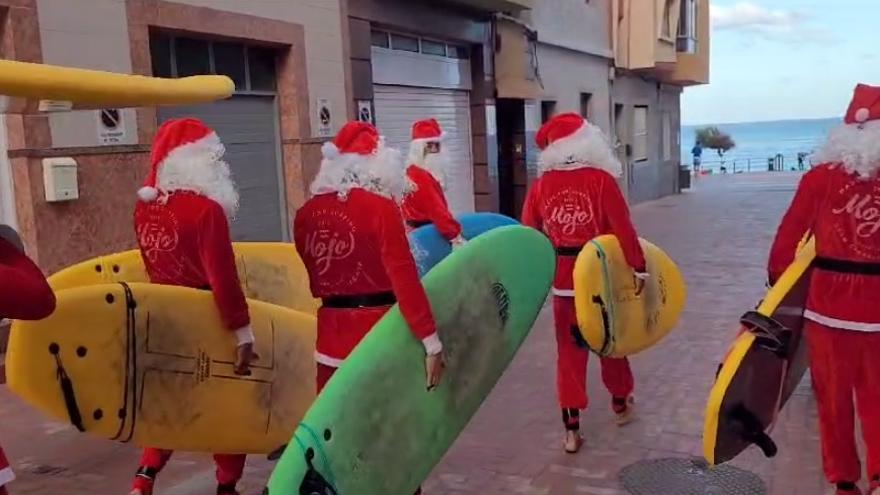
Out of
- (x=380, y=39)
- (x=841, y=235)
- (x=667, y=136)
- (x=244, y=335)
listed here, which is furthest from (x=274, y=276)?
(x=667, y=136)

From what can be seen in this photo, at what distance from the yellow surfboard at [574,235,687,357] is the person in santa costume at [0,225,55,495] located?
2.82 meters

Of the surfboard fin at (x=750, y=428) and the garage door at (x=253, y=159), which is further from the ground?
the garage door at (x=253, y=159)

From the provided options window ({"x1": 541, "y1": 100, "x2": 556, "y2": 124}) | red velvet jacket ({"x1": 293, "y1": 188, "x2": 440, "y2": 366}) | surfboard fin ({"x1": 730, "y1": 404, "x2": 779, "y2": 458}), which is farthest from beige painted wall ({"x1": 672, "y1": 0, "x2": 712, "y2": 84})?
red velvet jacket ({"x1": 293, "y1": 188, "x2": 440, "y2": 366})

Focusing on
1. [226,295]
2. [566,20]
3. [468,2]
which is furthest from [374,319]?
[566,20]

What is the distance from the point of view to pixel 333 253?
356 centimetres

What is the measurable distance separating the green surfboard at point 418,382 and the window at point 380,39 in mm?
7118

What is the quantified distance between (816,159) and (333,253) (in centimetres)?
207

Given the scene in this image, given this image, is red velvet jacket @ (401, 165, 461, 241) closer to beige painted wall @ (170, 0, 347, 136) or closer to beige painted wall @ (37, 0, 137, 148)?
beige painted wall @ (37, 0, 137, 148)

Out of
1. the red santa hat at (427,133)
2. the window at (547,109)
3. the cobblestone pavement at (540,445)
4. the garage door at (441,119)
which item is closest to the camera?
the cobblestone pavement at (540,445)

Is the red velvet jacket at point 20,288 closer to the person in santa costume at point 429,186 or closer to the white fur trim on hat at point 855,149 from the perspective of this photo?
the white fur trim on hat at point 855,149

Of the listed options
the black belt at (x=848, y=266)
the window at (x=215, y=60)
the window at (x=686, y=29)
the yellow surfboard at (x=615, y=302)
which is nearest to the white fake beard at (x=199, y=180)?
the yellow surfboard at (x=615, y=302)

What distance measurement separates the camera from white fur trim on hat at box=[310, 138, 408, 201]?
3.59 metres

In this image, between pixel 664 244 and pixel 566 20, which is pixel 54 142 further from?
pixel 566 20

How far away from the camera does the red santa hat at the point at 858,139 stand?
140 inches
